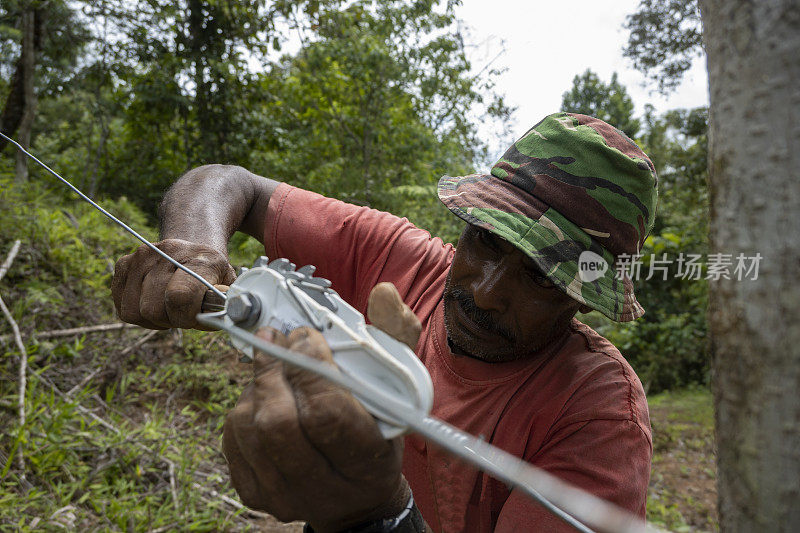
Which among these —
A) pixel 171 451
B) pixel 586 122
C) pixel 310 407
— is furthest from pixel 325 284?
pixel 171 451

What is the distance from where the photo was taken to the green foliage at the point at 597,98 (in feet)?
99.7

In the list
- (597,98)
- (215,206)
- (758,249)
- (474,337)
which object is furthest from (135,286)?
(597,98)

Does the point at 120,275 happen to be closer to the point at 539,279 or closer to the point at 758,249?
the point at 539,279

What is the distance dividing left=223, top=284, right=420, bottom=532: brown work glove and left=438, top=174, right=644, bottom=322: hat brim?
623 millimetres

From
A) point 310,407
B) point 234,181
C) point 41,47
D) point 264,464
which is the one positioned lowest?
point 264,464

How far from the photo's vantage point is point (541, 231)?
4.89 feet

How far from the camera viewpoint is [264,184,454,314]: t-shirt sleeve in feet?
6.68

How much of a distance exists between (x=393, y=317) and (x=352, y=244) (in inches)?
45.8

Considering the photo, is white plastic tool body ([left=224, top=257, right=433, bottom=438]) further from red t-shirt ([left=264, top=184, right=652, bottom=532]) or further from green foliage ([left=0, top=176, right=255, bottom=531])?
green foliage ([left=0, top=176, right=255, bottom=531])

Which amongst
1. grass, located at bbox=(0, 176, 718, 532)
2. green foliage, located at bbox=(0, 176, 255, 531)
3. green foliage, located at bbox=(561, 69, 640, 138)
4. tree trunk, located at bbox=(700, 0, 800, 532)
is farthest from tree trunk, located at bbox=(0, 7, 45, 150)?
green foliage, located at bbox=(561, 69, 640, 138)

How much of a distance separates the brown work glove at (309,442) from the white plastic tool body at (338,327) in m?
0.03

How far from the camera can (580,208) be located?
152 cm

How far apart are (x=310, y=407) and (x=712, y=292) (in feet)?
2.06

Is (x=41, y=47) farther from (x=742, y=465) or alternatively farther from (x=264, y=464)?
(x=742, y=465)
